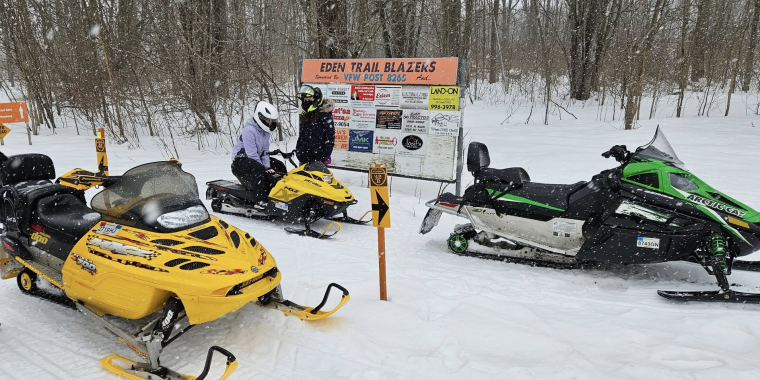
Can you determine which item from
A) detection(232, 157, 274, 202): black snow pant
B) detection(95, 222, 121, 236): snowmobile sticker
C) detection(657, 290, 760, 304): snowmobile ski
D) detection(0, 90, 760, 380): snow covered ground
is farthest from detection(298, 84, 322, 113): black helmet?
detection(657, 290, 760, 304): snowmobile ski

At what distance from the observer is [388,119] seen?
7.66 m

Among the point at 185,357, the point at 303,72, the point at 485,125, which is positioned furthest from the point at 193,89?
the point at 185,357

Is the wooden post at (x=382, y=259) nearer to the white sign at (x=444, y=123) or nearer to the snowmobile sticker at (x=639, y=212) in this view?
the snowmobile sticker at (x=639, y=212)

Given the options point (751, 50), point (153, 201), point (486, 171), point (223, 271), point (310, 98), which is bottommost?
point (223, 271)

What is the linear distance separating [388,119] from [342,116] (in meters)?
0.94

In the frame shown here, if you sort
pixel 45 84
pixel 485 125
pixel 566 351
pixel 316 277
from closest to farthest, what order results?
1. pixel 566 351
2. pixel 316 277
3. pixel 485 125
4. pixel 45 84

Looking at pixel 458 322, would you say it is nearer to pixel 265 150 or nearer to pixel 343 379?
pixel 343 379

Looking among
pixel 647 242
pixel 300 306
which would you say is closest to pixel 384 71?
pixel 647 242

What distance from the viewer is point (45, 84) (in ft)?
52.2

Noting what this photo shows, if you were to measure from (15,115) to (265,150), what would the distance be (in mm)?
9091

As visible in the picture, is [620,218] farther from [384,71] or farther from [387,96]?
[384,71]

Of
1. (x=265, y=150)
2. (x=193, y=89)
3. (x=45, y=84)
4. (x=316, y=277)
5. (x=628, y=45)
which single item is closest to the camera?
(x=316, y=277)

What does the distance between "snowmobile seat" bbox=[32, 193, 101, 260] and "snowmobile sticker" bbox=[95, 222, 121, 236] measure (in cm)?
24

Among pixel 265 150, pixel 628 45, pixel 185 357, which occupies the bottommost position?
pixel 185 357
